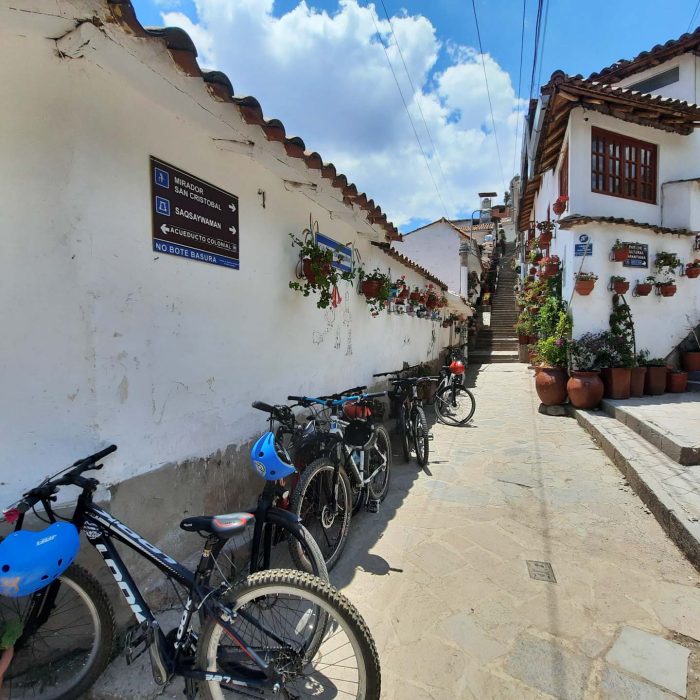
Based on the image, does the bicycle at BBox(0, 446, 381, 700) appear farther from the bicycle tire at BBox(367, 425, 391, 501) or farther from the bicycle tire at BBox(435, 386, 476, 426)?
the bicycle tire at BBox(435, 386, 476, 426)

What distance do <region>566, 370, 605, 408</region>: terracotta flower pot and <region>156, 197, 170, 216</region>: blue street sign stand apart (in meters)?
7.18

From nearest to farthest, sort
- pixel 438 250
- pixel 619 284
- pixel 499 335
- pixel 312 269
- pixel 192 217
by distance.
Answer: pixel 192 217 < pixel 312 269 < pixel 619 284 < pixel 499 335 < pixel 438 250

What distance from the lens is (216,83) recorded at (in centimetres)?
213

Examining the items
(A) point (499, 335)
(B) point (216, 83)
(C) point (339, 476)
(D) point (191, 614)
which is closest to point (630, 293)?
(C) point (339, 476)

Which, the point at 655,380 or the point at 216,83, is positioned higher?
the point at 216,83

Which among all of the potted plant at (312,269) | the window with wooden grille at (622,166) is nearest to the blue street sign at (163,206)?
the potted plant at (312,269)

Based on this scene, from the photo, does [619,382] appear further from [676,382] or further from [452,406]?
[452,406]

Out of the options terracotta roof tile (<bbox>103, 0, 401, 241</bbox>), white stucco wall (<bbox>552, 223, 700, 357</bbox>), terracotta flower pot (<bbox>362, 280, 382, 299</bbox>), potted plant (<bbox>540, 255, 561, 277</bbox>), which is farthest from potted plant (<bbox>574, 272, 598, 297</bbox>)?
terracotta roof tile (<bbox>103, 0, 401, 241</bbox>)

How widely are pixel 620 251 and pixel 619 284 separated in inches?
23.5

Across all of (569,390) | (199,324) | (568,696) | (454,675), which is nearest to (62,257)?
(199,324)

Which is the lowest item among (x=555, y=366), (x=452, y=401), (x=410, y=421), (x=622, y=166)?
(x=452, y=401)

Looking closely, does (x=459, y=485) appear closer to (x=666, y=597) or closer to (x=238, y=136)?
(x=666, y=597)

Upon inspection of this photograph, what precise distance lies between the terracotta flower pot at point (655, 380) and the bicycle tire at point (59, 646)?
8691mm

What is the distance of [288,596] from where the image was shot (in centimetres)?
175
